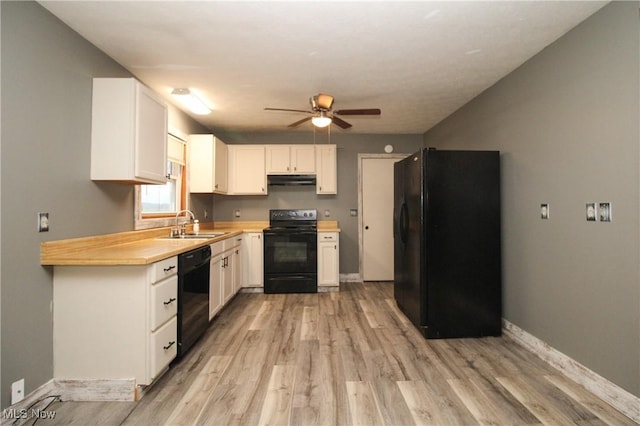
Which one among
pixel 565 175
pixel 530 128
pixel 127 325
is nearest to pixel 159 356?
pixel 127 325

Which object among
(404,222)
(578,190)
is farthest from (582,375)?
(404,222)

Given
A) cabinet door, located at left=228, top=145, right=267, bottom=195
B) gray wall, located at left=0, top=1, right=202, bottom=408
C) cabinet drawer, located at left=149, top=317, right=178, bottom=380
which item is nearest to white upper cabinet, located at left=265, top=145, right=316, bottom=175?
cabinet door, located at left=228, top=145, right=267, bottom=195

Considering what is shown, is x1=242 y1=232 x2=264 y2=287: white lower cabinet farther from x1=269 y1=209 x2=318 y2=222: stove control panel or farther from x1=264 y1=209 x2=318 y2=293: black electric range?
x1=269 y1=209 x2=318 y2=222: stove control panel

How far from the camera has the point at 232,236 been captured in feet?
12.0

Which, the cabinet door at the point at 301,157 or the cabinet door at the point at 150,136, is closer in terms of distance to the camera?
the cabinet door at the point at 150,136

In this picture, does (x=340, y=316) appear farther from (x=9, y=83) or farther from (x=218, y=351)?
(x=9, y=83)

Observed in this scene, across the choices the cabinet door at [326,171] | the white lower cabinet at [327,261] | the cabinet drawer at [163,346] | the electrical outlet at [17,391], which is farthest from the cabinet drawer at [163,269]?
the cabinet door at [326,171]

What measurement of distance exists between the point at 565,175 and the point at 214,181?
12.2 feet

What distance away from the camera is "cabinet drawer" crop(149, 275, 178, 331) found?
1857mm

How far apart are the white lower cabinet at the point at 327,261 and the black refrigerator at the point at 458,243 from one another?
162 centimetres

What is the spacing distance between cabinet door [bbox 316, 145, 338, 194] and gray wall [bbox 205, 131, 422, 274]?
292mm

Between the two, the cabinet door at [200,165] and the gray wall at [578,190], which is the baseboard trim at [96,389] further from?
the gray wall at [578,190]

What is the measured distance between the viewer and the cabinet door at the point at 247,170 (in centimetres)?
445

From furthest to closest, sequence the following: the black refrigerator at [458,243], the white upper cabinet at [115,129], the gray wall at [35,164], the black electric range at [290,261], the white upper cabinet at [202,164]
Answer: the black electric range at [290,261], the white upper cabinet at [202,164], the black refrigerator at [458,243], the white upper cabinet at [115,129], the gray wall at [35,164]
